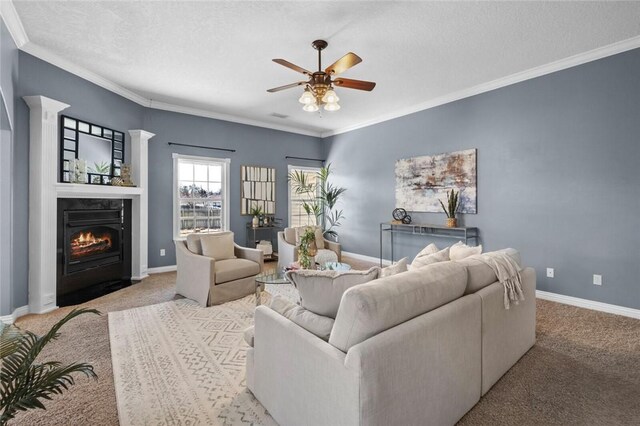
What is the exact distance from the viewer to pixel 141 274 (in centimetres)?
508

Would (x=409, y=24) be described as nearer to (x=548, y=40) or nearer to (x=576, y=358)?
(x=548, y=40)

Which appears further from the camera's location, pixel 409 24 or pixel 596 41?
pixel 596 41

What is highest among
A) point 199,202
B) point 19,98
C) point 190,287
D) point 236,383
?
point 19,98

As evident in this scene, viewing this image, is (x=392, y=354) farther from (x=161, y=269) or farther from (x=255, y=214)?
(x=255, y=214)

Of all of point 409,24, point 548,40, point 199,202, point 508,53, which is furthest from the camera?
point 199,202

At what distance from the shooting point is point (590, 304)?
3.75 meters

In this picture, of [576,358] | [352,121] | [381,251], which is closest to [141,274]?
[381,251]

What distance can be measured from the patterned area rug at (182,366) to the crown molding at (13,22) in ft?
9.78

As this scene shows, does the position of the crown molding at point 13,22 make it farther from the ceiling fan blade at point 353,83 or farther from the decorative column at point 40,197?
the ceiling fan blade at point 353,83

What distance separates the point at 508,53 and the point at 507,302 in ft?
9.73

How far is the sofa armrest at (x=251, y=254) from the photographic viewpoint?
448 centimetres

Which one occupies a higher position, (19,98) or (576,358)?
(19,98)

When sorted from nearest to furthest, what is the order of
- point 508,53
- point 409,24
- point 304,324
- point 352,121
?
point 304,324
point 409,24
point 508,53
point 352,121

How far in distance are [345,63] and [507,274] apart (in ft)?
7.12
